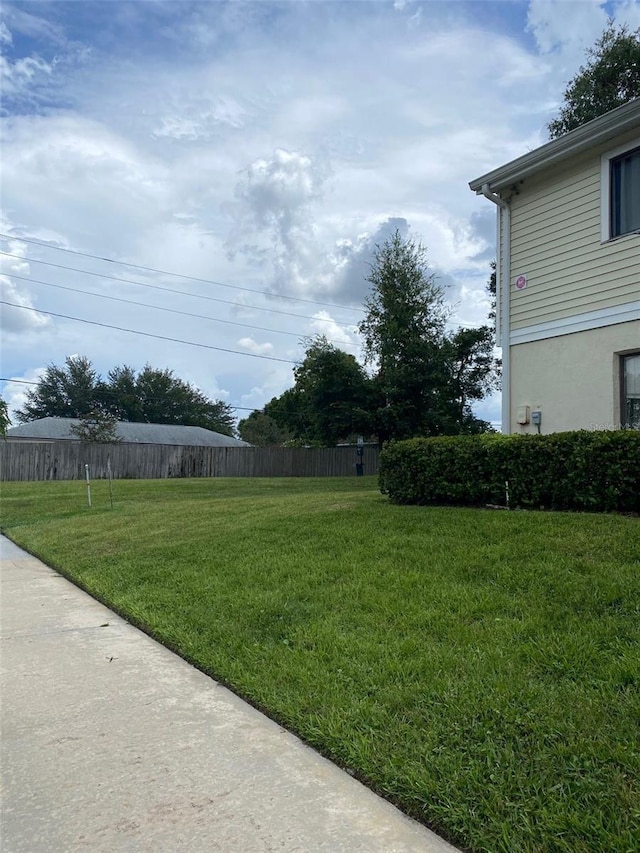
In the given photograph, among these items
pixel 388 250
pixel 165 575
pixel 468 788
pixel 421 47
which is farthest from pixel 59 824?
pixel 388 250

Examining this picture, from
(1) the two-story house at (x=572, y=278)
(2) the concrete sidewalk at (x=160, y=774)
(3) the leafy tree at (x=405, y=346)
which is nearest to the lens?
(2) the concrete sidewalk at (x=160, y=774)

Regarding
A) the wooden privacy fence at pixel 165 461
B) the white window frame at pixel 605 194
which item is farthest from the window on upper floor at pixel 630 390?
the wooden privacy fence at pixel 165 461

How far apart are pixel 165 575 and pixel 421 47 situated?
28.2ft

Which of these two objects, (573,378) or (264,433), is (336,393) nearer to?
(573,378)

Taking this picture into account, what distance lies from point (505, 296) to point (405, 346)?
12084mm

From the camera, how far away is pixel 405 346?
21.9m

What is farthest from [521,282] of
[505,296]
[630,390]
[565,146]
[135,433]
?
[135,433]

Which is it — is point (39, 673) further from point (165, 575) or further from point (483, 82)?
point (483, 82)

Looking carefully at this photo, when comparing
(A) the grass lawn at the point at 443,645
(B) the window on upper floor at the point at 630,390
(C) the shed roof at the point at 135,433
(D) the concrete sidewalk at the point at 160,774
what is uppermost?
(C) the shed roof at the point at 135,433

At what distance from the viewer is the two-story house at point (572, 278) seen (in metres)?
8.14

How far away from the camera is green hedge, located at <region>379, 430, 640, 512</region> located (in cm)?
620

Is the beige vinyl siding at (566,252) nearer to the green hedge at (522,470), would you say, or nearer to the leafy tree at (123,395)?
the green hedge at (522,470)

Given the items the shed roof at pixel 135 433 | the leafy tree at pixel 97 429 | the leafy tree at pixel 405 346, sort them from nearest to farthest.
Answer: the leafy tree at pixel 405 346, the leafy tree at pixel 97 429, the shed roof at pixel 135 433

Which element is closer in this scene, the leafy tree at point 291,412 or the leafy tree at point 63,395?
the leafy tree at point 291,412
